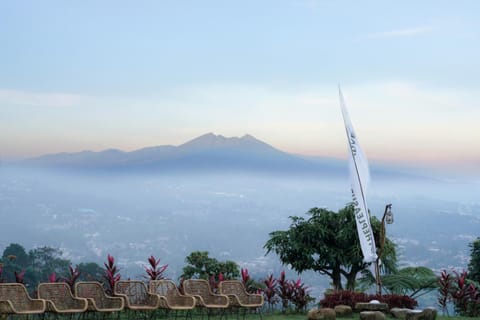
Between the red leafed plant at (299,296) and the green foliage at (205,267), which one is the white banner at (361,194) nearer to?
the red leafed plant at (299,296)

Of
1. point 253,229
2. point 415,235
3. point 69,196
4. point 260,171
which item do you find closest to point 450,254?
point 415,235

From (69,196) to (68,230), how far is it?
33.7 metres

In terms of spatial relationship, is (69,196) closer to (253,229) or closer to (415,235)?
(253,229)

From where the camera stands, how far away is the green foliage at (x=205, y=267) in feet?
56.9

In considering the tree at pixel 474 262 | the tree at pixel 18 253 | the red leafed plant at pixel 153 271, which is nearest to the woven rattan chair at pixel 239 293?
the red leafed plant at pixel 153 271

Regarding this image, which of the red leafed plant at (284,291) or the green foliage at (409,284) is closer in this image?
the red leafed plant at (284,291)

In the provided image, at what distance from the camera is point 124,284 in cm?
1162

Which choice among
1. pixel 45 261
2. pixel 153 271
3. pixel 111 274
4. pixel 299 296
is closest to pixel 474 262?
pixel 299 296

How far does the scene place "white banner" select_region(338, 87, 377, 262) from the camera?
15.2 metres

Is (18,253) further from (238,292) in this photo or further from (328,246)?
(238,292)

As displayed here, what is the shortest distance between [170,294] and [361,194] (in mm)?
5297

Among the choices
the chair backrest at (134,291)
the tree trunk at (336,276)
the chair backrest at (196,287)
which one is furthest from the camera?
the tree trunk at (336,276)

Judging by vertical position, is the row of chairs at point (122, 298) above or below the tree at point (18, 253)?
below

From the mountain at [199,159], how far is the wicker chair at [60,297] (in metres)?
142
